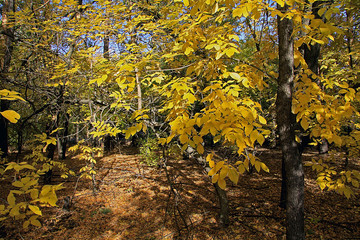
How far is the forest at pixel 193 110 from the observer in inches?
63.1

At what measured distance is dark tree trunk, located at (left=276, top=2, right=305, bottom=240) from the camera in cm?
214

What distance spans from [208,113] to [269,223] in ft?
14.1

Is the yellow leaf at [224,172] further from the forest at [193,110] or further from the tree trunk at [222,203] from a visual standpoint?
the tree trunk at [222,203]

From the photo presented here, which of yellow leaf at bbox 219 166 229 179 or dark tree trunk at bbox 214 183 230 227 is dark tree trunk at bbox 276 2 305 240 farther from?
dark tree trunk at bbox 214 183 230 227

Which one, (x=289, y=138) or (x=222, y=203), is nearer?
(x=289, y=138)

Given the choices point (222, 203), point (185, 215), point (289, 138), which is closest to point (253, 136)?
point (289, 138)

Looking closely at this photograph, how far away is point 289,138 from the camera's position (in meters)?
2.18

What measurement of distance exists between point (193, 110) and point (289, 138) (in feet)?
10.6

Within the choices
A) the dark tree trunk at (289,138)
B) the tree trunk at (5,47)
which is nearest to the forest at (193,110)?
the dark tree trunk at (289,138)

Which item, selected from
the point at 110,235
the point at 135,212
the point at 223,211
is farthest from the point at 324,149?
the point at 110,235

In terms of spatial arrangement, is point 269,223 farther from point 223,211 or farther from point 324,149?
point 324,149

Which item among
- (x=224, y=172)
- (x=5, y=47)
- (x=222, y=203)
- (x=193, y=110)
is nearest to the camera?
(x=224, y=172)

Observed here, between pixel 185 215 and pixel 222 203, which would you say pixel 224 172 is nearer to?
pixel 222 203

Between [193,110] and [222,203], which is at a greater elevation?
[193,110]
